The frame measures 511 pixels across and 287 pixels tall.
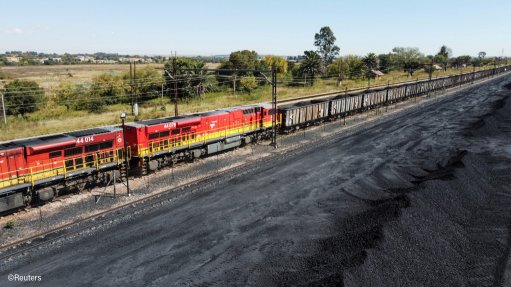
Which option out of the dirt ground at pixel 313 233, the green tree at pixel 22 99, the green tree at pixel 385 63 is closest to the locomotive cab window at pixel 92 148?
the dirt ground at pixel 313 233

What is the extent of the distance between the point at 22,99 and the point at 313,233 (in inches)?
2291

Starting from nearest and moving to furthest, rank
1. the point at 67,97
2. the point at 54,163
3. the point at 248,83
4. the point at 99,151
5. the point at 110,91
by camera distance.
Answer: the point at 54,163, the point at 99,151, the point at 67,97, the point at 110,91, the point at 248,83

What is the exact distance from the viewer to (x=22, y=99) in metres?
59.0

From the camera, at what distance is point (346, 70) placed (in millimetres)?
117312

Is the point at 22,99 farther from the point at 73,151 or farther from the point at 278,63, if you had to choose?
the point at 278,63

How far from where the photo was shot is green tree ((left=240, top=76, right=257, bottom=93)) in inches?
3351

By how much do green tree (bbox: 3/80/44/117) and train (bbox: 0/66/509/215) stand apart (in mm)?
38265

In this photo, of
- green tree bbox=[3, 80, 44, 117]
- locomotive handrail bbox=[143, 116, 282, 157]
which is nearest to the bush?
locomotive handrail bbox=[143, 116, 282, 157]

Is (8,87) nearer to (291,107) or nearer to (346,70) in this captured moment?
(291,107)

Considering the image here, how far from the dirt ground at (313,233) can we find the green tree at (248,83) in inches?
2130

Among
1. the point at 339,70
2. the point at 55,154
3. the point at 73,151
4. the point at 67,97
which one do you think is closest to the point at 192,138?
the point at 73,151

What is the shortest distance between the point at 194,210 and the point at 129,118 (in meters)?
33.7

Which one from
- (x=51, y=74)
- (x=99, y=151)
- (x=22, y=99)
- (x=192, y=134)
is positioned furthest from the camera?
(x=51, y=74)

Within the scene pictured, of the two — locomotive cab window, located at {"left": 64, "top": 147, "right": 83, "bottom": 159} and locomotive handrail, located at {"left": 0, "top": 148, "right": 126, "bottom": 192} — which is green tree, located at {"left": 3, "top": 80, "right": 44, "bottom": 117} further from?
locomotive cab window, located at {"left": 64, "top": 147, "right": 83, "bottom": 159}
